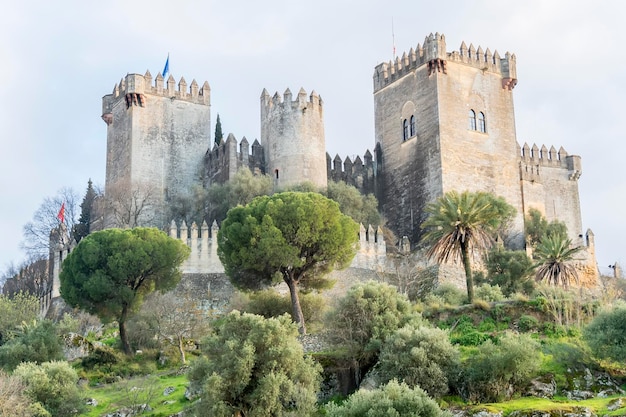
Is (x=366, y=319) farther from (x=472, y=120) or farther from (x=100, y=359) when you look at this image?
(x=472, y=120)

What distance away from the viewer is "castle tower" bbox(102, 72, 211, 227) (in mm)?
57406

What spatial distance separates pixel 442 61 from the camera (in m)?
57.3

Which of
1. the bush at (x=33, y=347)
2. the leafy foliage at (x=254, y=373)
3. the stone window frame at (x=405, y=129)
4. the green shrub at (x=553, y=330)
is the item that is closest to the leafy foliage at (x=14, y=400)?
the leafy foliage at (x=254, y=373)

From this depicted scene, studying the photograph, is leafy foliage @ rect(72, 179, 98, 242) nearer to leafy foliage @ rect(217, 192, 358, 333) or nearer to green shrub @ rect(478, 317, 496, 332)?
leafy foliage @ rect(217, 192, 358, 333)

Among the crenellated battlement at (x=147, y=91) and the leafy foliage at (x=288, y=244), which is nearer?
the leafy foliage at (x=288, y=244)

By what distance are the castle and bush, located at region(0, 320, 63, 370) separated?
14.6 meters

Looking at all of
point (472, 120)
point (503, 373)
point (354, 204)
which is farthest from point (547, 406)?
point (472, 120)

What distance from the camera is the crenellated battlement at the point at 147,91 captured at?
58.4m

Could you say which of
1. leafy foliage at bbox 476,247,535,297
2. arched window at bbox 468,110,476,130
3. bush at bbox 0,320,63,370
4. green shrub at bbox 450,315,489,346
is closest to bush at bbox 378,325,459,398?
green shrub at bbox 450,315,489,346

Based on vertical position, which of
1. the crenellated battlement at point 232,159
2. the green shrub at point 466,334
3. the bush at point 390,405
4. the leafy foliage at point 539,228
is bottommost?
the bush at point 390,405

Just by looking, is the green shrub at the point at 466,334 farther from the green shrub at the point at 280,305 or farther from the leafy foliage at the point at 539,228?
the leafy foliage at the point at 539,228

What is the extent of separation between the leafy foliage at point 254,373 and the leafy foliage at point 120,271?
11.6 m

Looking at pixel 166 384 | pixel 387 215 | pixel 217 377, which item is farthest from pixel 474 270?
pixel 217 377

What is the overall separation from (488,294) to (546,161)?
22419 mm
